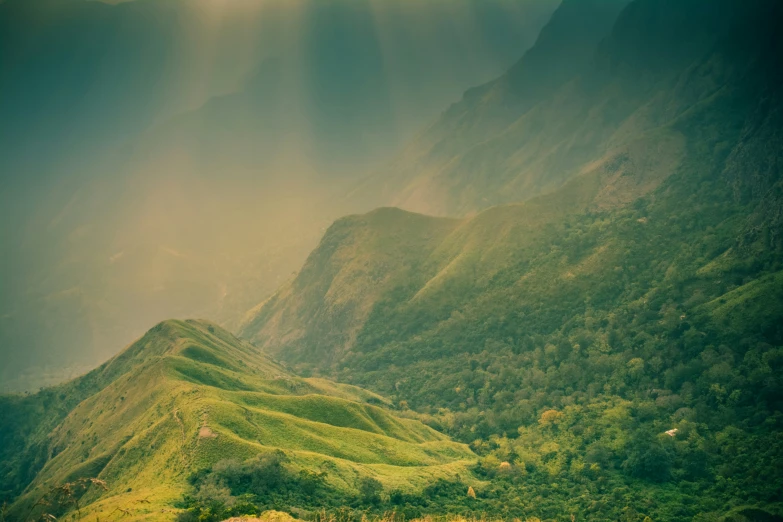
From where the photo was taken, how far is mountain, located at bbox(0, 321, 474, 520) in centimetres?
9594

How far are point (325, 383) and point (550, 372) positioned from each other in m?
74.6

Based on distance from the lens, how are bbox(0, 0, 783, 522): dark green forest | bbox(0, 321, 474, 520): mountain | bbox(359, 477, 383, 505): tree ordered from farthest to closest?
1. bbox(359, 477, 383, 505): tree
2. bbox(0, 0, 783, 522): dark green forest
3. bbox(0, 321, 474, 520): mountain

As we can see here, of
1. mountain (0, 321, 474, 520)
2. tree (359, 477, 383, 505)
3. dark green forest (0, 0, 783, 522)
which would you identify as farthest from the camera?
tree (359, 477, 383, 505)

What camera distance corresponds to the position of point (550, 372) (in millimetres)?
179250

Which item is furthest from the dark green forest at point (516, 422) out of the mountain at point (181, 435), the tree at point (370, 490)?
the mountain at point (181, 435)

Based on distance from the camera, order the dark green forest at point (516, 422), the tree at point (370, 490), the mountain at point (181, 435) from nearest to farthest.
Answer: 1. the mountain at point (181, 435)
2. the dark green forest at point (516, 422)
3. the tree at point (370, 490)

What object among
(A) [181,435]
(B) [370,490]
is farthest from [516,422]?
(A) [181,435]

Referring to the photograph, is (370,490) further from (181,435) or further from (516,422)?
(516,422)

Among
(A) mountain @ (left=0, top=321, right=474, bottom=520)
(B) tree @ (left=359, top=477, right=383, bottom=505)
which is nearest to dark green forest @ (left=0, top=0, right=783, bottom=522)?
(B) tree @ (left=359, top=477, right=383, bottom=505)

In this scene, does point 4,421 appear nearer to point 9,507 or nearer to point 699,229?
point 9,507

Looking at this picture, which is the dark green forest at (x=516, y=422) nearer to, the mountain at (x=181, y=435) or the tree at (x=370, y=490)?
the tree at (x=370, y=490)

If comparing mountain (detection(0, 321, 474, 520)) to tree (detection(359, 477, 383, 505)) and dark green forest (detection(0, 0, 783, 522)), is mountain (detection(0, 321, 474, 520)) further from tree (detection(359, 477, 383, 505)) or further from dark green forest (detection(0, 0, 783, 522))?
tree (detection(359, 477, 383, 505))

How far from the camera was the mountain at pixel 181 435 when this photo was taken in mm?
95938

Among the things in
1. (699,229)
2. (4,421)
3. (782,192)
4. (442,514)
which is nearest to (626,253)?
(699,229)
